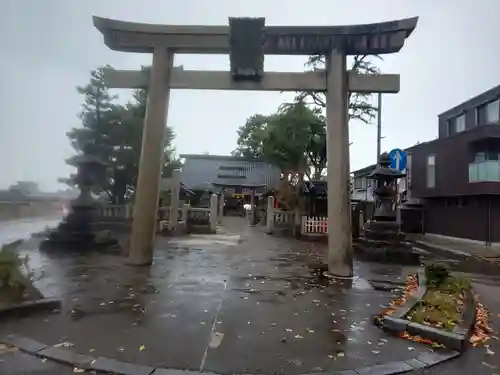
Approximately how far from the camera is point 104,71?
9227 millimetres

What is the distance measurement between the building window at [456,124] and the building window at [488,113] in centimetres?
221

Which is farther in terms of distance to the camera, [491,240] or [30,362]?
[491,240]

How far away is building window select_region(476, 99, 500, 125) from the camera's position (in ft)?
79.8

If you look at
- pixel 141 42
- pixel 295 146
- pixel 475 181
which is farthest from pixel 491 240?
pixel 141 42

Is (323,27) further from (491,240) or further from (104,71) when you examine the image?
(491,240)

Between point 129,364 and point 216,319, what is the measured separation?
5.57 ft

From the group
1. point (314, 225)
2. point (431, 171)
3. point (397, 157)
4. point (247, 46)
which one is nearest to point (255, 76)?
point (247, 46)

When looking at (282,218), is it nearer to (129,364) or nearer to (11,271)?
(11,271)

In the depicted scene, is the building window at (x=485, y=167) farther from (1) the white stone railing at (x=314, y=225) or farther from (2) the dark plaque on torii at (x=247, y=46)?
(2) the dark plaque on torii at (x=247, y=46)

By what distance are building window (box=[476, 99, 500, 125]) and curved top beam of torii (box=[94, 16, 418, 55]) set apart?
18484mm

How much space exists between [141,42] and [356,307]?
24.1 feet

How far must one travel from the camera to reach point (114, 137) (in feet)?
48.6

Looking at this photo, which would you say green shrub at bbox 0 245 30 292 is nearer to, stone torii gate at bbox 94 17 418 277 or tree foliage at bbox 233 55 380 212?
stone torii gate at bbox 94 17 418 277

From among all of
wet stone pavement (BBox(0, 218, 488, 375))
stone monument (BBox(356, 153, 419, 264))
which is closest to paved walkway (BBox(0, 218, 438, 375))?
wet stone pavement (BBox(0, 218, 488, 375))
